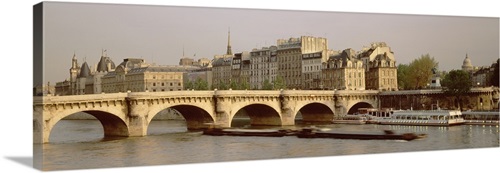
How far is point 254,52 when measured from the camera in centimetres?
2041

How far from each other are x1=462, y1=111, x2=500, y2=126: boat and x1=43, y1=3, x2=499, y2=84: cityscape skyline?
1.75 metres

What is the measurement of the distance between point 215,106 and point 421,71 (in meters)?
6.26

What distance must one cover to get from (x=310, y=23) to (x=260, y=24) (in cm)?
Result: 141

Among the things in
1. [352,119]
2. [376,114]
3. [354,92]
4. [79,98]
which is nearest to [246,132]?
[354,92]

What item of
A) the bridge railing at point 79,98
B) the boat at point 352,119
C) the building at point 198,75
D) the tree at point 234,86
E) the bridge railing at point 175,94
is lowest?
the boat at point 352,119

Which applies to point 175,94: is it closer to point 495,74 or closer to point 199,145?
point 199,145

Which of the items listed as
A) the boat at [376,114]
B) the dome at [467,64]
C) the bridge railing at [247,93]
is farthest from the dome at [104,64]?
the dome at [467,64]

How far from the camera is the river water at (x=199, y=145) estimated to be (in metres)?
17.7

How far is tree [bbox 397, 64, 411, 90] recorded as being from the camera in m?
22.6

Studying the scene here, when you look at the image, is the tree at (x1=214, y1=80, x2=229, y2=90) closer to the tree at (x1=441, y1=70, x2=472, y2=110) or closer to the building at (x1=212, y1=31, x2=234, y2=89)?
the building at (x1=212, y1=31, x2=234, y2=89)

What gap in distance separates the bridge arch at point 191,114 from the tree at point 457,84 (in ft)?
23.3

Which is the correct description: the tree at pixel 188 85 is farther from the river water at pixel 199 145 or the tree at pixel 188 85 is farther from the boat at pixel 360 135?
the boat at pixel 360 135

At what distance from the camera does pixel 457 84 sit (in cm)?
2325

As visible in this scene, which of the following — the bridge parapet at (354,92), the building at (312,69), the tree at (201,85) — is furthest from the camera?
the bridge parapet at (354,92)
